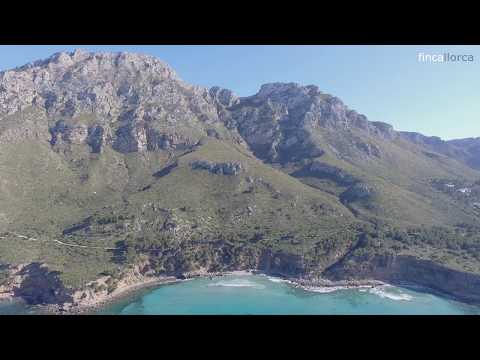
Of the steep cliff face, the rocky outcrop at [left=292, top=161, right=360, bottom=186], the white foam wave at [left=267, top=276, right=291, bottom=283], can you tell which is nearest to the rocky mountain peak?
the steep cliff face

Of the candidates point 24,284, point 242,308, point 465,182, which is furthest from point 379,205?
point 24,284

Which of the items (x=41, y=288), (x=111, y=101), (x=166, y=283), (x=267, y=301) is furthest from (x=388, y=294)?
(x=111, y=101)

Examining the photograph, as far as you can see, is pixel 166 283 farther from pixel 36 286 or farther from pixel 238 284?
pixel 36 286

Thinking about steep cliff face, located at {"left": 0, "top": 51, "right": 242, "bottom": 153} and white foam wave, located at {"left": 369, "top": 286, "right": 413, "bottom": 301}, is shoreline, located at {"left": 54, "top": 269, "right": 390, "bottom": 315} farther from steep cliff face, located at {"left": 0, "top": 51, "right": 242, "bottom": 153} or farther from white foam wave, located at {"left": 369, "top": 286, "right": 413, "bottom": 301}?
steep cliff face, located at {"left": 0, "top": 51, "right": 242, "bottom": 153}

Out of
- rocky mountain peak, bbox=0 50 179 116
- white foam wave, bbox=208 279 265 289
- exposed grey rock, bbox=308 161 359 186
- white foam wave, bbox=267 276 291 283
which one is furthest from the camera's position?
rocky mountain peak, bbox=0 50 179 116

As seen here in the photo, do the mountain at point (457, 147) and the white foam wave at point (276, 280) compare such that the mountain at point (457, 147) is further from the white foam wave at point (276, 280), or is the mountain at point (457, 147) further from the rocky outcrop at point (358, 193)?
the white foam wave at point (276, 280)

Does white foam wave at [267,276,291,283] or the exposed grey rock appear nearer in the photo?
white foam wave at [267,276,291,283]
